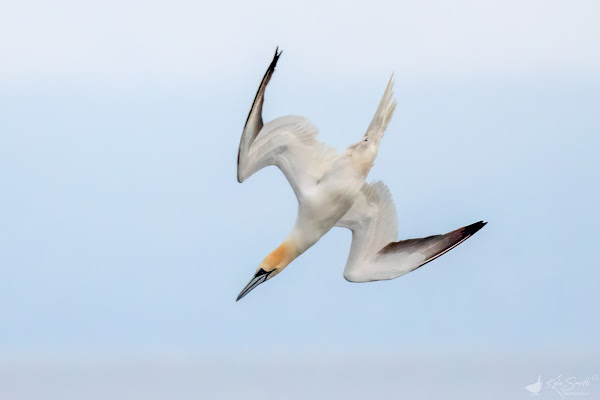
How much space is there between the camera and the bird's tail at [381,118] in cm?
1370

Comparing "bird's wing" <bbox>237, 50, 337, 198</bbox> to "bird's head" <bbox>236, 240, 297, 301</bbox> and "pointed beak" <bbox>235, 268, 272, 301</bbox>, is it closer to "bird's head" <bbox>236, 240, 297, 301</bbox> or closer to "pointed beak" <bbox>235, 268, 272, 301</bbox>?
"bird's head" <bbox>236, 240, 297, 301</bbox>

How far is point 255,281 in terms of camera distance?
14.0 meters

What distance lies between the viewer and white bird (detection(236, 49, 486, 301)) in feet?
43.9

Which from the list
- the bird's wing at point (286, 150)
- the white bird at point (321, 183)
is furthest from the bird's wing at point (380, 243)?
the bird's wing at point (286, 150)

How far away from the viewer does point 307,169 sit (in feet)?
44.9

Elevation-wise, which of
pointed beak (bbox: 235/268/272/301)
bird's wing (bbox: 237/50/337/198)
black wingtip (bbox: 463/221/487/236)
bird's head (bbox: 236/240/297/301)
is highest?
bird's wing (bbox: 237/50/337/198)

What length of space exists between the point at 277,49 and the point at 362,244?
3.09 meters

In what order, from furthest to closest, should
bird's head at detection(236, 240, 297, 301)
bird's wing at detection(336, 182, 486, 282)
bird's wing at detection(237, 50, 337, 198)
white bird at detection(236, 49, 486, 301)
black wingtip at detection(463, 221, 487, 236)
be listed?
bird's wing at detection(336, 182, 486, 282) → black wingtip at detection(463, 221, 487, 236) → bird's head at detection(236, 240, 297, 301) → white bird at detection(236, 49, 486, 301) → bird's wing at detection(237, 50, 337, 198)

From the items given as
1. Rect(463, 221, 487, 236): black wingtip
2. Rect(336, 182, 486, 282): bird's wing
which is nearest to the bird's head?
Rect(336, 182, 486, 282): bird's wing

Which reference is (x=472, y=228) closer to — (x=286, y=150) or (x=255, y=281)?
(x=286, y=150)

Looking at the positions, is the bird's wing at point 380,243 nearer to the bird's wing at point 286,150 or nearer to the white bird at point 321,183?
the white bird at point 321,183

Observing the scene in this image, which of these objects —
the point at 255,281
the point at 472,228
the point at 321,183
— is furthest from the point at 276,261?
the point at 472,228

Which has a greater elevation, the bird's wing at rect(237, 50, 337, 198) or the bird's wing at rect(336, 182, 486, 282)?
the bird's wing at rect(237, 50, 337, 198)

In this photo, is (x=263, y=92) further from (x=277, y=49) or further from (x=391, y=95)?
(x=391, y=95)
